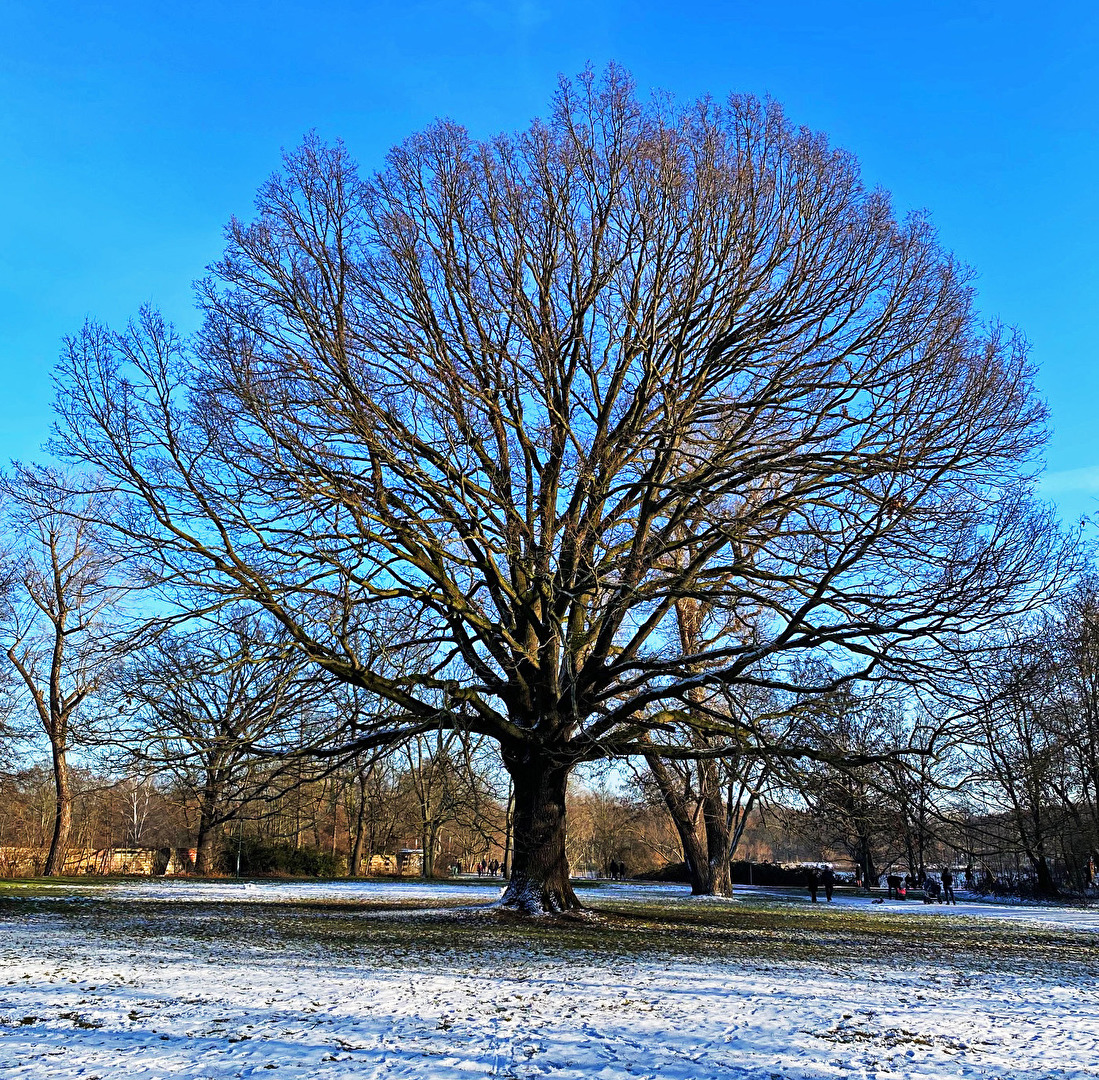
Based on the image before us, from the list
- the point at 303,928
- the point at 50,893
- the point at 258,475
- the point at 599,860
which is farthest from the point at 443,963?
the point at 599,860

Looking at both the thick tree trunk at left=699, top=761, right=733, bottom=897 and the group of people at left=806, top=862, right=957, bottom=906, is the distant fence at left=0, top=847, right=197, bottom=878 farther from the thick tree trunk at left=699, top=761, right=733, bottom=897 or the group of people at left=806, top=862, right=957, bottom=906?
the group of people at left=806, top=862, right=957, bottom=906

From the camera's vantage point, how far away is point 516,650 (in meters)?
15.1

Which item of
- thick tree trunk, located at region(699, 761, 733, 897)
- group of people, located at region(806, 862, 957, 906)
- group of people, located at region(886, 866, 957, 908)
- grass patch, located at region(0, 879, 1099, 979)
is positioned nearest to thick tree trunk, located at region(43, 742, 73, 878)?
grass patch, located at region(0, 879, 1099, 979)

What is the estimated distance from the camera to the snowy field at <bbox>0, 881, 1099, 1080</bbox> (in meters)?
6.02

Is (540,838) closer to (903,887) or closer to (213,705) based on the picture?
(213,705)

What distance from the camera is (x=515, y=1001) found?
25.9 feet

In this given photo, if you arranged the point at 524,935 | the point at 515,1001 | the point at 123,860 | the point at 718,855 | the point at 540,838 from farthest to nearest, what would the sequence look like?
the point at 123,860 < the point at 718,855 < the point at 540,838 < the point at 524,935 < the point at 515,1001

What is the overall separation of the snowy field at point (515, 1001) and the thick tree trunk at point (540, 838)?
728mm

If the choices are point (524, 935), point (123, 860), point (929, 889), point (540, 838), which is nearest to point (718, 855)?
point (929, 889)

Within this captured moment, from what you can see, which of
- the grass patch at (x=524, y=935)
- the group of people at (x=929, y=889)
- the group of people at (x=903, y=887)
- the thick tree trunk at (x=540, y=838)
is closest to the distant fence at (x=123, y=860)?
the grass patch at (x=524, y=935)

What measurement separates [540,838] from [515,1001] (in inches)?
289

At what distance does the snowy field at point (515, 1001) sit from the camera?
19.7 feet

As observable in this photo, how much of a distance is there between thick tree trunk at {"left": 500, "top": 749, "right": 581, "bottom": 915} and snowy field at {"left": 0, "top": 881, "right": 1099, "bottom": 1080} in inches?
28.7

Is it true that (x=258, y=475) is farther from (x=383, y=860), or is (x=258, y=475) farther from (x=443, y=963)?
(x=383, y=860)
